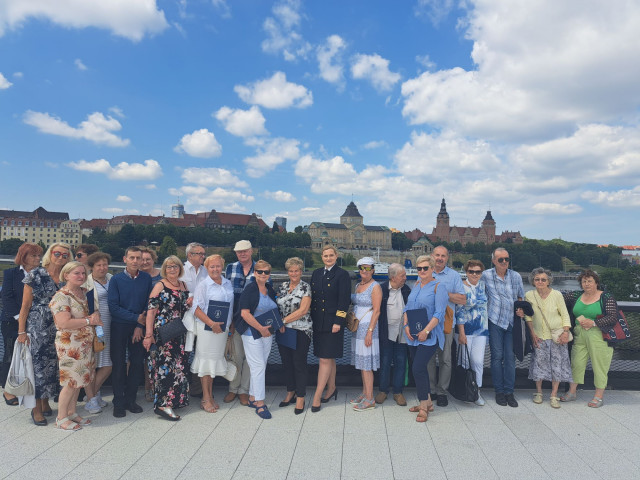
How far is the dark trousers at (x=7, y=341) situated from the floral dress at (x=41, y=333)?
38 centimetres

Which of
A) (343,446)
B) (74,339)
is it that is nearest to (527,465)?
(343,446)

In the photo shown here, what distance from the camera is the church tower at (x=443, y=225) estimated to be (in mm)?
137500

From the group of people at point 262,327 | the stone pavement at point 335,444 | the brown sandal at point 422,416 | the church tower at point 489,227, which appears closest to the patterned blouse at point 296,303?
the group of people at point 262,327

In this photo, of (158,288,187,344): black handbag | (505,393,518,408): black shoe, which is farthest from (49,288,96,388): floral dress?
(505,393,518,408): black shoe

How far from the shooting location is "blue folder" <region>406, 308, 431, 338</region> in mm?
4329

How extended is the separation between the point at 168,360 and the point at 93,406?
0.99 meters

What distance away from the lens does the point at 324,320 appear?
4480 mm

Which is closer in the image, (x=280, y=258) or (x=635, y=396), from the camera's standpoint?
(x=635, y=396)

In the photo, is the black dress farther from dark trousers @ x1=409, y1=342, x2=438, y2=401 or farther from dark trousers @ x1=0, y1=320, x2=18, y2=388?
dark trousers @ x1=0, y1=320, x2=18, y2=388

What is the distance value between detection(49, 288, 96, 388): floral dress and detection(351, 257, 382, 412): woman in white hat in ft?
9.52

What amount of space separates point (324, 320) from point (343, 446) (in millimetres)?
1304

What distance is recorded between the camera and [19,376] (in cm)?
412

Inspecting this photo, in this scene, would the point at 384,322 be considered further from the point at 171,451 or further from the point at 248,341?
the point at 171,451

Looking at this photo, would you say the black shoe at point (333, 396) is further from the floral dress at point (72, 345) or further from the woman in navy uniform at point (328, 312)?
the floral dress at point (72, 345)
